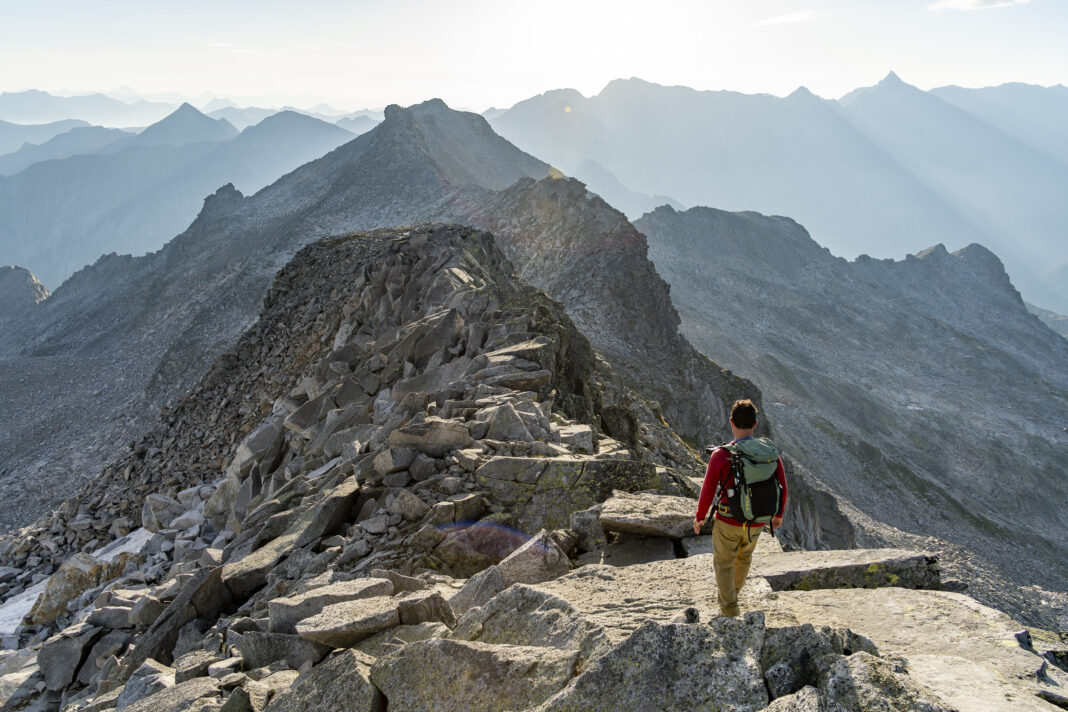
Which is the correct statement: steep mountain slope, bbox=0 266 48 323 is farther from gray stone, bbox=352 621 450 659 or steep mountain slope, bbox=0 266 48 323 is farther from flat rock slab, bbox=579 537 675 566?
flat rock slab, bbox=579 537 675 566

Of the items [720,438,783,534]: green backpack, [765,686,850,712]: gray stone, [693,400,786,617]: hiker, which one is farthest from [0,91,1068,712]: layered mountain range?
[720,438,783,534]: green backpack

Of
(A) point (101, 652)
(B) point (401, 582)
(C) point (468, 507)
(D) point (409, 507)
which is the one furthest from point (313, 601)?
(A) point (101, 652)

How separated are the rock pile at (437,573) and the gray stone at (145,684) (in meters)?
0.04

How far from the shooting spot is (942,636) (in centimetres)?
603

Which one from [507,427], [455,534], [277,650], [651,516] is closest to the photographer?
[277,650]

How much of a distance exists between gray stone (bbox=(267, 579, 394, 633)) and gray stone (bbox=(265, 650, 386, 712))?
1247 mm

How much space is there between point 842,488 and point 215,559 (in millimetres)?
74496

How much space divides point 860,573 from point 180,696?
8.44 m

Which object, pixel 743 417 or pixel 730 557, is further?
pixel 743 417

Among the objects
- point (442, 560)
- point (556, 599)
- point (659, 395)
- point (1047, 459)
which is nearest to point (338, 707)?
point (556, 599)

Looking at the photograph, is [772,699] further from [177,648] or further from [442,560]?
[177,648]

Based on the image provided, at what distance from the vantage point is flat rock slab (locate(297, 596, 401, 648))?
738 centimetres

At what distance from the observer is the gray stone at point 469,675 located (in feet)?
18.5

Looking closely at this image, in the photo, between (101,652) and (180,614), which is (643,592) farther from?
(101,652)
